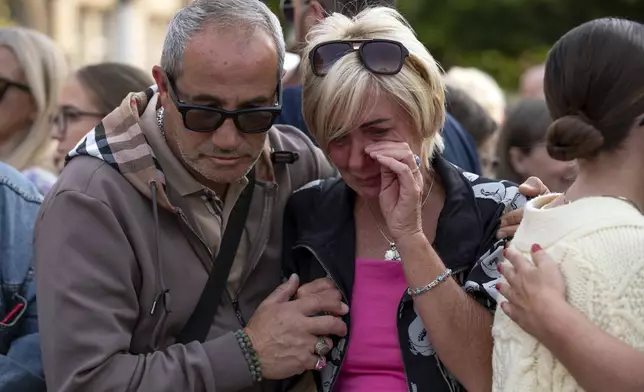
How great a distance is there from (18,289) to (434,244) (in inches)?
52.5

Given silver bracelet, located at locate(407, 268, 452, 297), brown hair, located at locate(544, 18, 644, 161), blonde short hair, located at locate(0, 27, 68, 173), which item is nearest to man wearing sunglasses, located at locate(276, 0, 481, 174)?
silver bracelet, located at locate(407, 268, 452, 297)

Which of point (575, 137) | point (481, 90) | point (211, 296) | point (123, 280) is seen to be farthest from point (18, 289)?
point (481, 90)

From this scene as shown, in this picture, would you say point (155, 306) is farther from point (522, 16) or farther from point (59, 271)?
point (522, 16)

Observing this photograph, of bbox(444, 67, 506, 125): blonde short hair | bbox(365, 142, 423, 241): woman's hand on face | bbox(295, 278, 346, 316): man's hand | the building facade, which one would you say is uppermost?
bbox(365, 142, 423, 241): woman's hand on face

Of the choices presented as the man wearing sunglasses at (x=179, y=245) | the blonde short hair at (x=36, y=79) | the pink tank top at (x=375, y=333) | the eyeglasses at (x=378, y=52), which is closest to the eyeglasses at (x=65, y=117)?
the blonde short hair at (x=36, y=79)

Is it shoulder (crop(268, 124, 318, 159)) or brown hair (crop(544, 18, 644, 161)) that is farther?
shoulder (crop(268, 124, 318, 159))

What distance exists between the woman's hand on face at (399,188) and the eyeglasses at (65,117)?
1.86 m

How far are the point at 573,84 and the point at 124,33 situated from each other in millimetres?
13906

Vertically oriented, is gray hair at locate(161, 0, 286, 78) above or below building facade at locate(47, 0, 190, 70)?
above

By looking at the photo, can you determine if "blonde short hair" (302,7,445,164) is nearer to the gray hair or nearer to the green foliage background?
the gray hair

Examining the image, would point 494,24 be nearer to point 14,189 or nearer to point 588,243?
point 14,189

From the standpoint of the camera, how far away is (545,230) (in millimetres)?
2594

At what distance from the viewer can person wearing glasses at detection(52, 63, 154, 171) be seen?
4633mm

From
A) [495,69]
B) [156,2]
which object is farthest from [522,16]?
[156,2]
